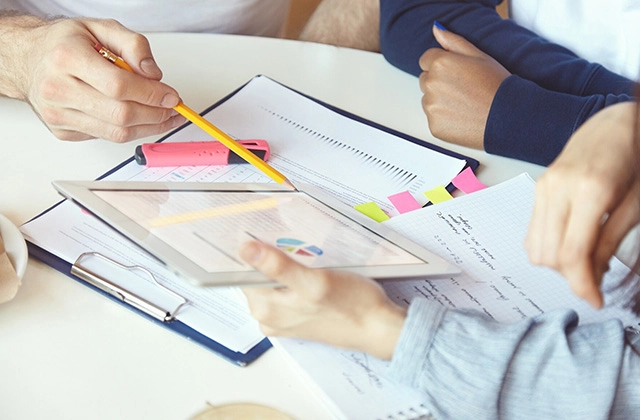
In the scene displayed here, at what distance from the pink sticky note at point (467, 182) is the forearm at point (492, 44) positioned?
0.79 ft

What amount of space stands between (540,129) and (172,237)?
0.50 metres

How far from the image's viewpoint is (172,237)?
0.58m

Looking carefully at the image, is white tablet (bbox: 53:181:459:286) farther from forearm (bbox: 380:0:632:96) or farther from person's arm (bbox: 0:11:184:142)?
forearm (bbox: 380:0:632:96)

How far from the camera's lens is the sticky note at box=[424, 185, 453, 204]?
80 cm

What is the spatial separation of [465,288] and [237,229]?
22 cm

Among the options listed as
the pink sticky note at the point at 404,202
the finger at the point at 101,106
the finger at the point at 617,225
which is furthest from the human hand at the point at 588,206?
the finger at the point at 101,106

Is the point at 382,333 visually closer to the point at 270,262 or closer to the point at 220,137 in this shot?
the point at 270,262

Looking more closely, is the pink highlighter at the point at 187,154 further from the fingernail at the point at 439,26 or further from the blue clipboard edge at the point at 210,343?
the fingernail at the point at 439,26

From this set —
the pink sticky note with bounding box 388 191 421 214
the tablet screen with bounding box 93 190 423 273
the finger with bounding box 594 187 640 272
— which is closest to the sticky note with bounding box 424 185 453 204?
the pink sticky note with bounding box 388 191 421 214

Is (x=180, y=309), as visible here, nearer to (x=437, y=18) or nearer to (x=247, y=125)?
(x=247, y=125)

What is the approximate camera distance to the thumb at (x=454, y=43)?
0.99 meters

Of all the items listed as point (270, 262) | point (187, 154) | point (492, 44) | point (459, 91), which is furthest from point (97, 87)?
point (492, 44)

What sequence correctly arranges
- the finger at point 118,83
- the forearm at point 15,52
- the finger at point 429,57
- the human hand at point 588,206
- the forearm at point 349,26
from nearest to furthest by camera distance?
1. the human hand at point 588,206
2. the finger at point 118,83
3. the forearm at point 15,52
4. the finger at point 429,57
5. the forearm at point 349,26

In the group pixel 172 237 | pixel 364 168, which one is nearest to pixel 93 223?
pixel 172 237
